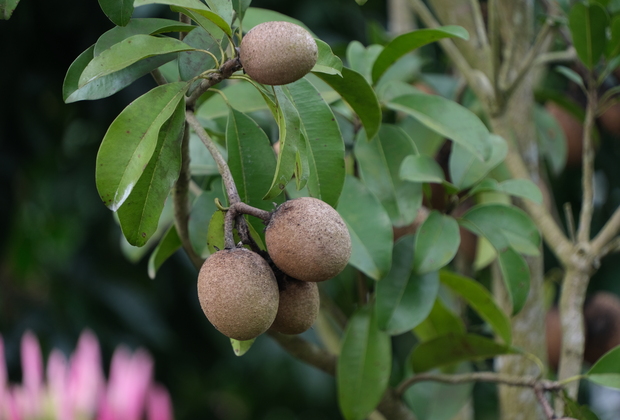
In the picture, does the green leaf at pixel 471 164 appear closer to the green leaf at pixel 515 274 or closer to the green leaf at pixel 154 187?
the green leaf at pixel 515 274

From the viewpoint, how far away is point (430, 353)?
0.81m

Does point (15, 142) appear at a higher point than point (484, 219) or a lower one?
lower

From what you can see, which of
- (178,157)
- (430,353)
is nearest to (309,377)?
(430,353)

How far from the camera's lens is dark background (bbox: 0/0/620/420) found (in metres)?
1.60

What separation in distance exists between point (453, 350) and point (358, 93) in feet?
1.16

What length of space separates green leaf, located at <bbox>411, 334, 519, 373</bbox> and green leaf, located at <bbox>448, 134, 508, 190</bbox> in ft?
0.57

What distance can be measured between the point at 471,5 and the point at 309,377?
43.5 inches

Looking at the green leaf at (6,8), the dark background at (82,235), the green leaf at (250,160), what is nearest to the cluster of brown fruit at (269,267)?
the green leaf at (250,160)

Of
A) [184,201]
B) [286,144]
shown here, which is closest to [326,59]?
[286,144]

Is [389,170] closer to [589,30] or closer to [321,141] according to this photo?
[321,141]

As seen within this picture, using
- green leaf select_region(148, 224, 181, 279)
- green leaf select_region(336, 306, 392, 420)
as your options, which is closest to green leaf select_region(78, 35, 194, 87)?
green leaf select_region(148, 224, 181, 279)

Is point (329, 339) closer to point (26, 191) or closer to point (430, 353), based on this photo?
point (430, 353)

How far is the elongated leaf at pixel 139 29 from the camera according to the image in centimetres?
50

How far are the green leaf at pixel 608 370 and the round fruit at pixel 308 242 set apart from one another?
391 mm
